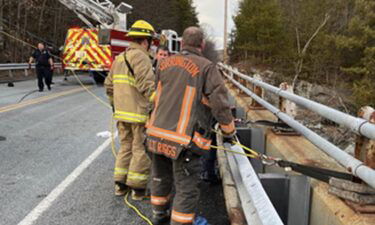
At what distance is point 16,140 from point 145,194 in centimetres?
337

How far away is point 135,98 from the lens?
13.9ft

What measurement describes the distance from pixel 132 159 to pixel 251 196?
2062 millimetres

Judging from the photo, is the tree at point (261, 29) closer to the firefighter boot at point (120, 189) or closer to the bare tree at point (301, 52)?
the bare tree at point (301, 52)

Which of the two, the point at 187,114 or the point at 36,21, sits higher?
the point at 36,21

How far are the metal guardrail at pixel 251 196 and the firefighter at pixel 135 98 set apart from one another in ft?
3.94

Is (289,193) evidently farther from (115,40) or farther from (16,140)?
(115,40)

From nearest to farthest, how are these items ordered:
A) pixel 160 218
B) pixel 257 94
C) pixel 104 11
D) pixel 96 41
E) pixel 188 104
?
pixel 188 104, pixel 160 218, pixel 257 94, pixel 96 41, pixel 104 11

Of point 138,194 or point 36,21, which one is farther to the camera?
point 36,21

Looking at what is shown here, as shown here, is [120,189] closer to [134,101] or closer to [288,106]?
[134,101]

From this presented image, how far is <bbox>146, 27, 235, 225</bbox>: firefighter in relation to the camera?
3.03 m

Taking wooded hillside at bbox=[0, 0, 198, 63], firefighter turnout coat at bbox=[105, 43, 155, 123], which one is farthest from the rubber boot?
wooded hillside at bbox=[0, 0, 198, 63]

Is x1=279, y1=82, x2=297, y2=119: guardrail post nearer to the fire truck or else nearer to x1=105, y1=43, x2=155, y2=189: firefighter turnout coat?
x1=105, y1=43, x2=155, y2=189: firefighter turnout coat

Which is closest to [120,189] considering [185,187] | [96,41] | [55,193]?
[55,193]

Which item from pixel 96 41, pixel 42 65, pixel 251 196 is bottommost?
pixel 251 196
